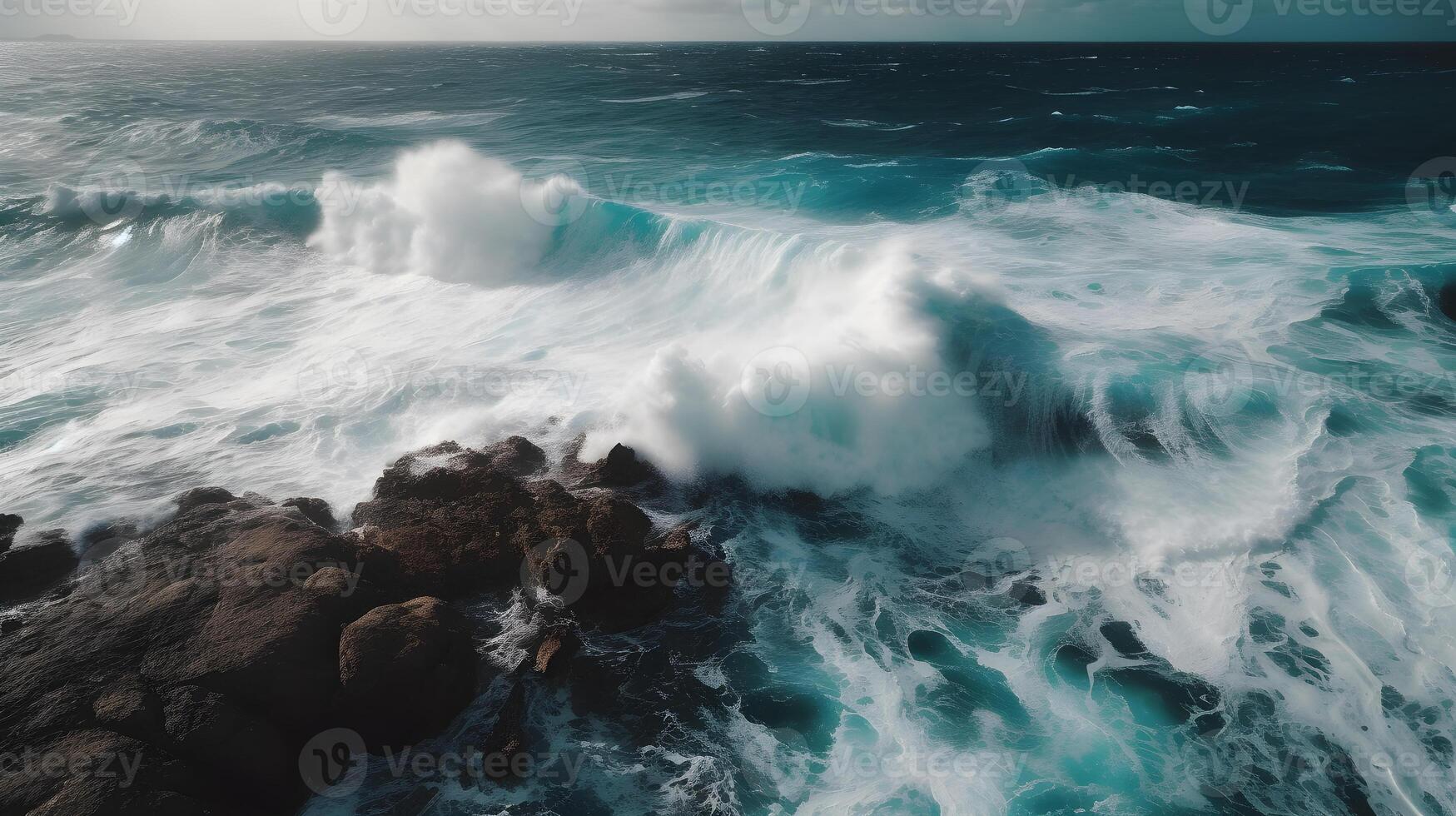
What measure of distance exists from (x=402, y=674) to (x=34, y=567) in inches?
231

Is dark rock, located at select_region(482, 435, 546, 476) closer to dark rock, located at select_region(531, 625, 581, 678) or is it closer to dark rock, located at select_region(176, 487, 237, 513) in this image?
dark rock, located at select_region(531, 625, 581, 678)

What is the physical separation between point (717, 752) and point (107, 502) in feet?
32.6

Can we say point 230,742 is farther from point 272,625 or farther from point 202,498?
point 202,498

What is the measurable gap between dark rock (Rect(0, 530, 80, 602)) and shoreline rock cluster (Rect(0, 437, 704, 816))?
21mm

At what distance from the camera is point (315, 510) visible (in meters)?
10.2

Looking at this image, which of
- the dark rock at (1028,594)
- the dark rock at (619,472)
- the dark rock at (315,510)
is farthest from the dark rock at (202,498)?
the dark rock at (1028,594)

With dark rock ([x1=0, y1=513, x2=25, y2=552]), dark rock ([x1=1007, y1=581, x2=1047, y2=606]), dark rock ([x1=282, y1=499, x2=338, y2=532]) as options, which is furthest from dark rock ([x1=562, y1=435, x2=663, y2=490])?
dark rock ([x1=0, y1=513, x2=25, y2=552])

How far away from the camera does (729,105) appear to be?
4438 centimetres

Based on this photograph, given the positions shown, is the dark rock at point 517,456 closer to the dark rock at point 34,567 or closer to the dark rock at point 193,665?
the dark rock at point 193,665

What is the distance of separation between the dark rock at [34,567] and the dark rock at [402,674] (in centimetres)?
466

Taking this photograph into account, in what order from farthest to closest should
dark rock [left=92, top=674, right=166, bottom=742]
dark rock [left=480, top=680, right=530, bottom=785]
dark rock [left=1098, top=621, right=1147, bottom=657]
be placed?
dark rock [left=1098, top=621, right=1147, bottom=657] → dark rock [left=480, top=680, right=530, bottom=785] → dark rock [left=92, top=674, right=166, bottom=742]

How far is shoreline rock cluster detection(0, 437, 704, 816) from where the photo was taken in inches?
253

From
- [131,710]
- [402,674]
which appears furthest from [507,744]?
[131,710]

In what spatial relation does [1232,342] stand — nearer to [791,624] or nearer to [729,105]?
[791,624]
